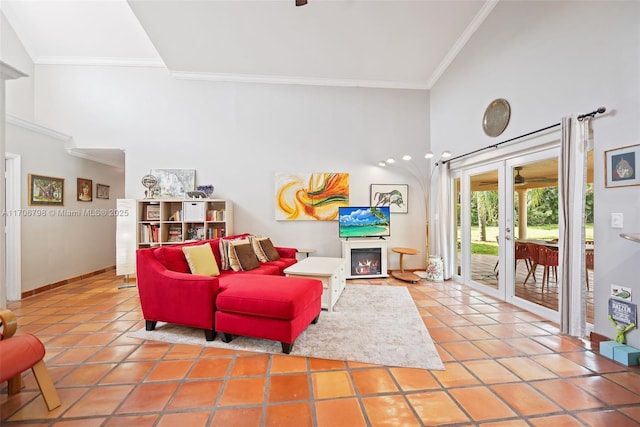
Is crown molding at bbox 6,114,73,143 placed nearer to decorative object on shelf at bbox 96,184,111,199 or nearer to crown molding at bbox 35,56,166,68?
decorative object on shelf at bbox 96,184,111,199

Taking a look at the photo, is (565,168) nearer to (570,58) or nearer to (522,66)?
(570,58)

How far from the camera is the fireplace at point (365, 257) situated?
16.0 feet

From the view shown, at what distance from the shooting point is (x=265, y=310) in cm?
235

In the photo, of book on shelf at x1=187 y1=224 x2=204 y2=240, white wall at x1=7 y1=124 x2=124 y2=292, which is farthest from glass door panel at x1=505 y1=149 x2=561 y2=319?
white wall at x1=7 y1=124 x2=124 y2=292

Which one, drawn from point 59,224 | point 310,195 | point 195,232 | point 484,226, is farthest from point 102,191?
point 484,226

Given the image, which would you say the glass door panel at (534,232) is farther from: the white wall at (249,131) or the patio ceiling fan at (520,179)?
the white wall at (249,131)

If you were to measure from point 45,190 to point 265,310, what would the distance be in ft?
14.8

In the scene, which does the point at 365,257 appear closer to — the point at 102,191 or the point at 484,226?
the point at 484,226

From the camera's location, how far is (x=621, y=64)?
232cm

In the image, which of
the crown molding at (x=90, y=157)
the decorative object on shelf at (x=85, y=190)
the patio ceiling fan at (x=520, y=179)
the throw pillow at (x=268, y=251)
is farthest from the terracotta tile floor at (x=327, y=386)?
the crown molding at (x=90, y=157)

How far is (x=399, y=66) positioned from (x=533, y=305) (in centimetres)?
423

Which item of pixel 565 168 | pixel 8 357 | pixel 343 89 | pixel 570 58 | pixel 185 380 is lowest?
pixel 185 380

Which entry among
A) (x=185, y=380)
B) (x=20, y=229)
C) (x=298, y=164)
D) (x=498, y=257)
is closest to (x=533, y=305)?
(x=498, y=257)

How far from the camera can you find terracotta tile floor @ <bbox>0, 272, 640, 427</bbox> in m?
1.60
